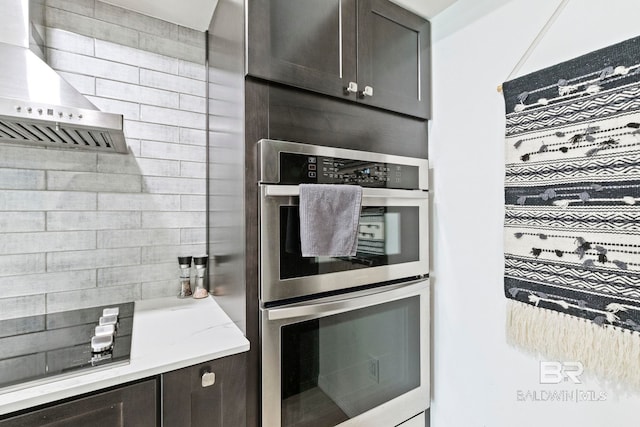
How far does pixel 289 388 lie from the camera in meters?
1.02

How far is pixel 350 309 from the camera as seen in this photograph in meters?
1.14

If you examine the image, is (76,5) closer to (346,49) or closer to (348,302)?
(346,49)

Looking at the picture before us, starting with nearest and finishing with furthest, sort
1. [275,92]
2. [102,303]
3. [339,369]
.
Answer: [275,92] < [339,369] < [102,303]

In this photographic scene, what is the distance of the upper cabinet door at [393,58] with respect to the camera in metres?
1.24

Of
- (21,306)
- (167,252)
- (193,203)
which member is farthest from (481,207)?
(21,306)

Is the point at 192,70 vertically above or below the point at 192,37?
below

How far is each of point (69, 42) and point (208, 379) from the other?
4.60ft

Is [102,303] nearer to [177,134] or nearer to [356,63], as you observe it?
[177,134]

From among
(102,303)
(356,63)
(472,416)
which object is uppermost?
(356,63)

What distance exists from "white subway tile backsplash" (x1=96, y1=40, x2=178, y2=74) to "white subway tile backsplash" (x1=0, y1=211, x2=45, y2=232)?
2.31 ft

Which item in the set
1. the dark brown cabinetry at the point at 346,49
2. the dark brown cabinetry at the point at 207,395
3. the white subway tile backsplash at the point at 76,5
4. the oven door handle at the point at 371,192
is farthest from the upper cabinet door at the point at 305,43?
the dark brown cabinetry at the point at 207,395

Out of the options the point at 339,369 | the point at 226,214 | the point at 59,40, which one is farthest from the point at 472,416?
the point at 59,40

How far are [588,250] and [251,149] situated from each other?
1105mm

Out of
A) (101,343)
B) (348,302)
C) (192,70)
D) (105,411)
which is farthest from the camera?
(192,70)
